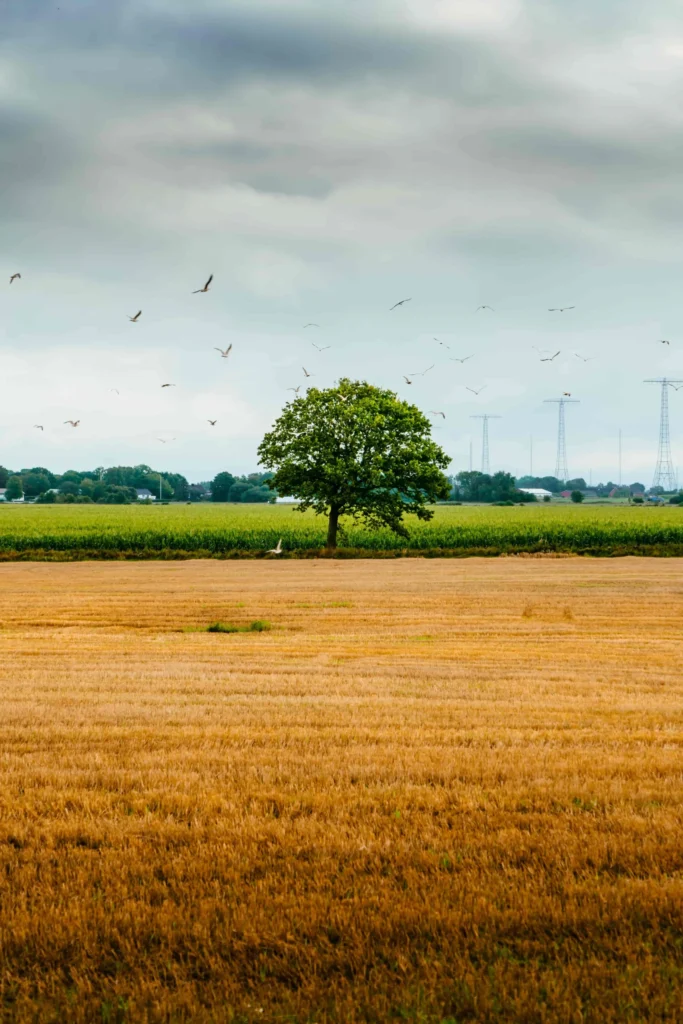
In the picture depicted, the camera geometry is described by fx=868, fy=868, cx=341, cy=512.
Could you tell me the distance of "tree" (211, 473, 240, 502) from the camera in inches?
6117

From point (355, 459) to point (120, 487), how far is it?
120 meters

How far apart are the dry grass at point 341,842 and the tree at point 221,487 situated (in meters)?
142

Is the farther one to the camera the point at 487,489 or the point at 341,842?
the point at 487,489

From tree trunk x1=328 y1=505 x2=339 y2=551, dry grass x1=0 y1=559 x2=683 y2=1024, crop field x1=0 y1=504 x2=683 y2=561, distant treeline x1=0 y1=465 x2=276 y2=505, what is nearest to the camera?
dry grass x1=0 y1=559 x2=683 y2=1024

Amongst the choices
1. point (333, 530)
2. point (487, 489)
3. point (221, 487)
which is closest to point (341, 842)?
point (333, 530)

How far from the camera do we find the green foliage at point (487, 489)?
157 metres

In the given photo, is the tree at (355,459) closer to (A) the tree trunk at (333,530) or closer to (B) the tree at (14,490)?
(A) the tree trunk at (333,530)

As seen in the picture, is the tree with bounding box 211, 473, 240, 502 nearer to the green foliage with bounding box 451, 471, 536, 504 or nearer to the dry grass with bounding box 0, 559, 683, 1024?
the green foliage with bounding box 451, 471, 536, 504

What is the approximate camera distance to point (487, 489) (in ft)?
530

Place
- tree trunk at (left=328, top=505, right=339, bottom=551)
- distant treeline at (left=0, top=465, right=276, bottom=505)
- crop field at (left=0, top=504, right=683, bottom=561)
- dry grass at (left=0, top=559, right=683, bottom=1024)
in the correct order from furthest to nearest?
distant treeline at (left=0, top=465, right=276, bottom=505) → tree trunk at (left=328, top=505, right=339, bottom=551) → crop field at (left=0, top=504, right=683, bottom=561) → dry grass at (left=0, top=559, right=683, bottom=1024)

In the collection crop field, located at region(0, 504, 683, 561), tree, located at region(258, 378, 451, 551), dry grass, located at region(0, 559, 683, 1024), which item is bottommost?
dry grass, located at region(0, 559, 683, 1024)

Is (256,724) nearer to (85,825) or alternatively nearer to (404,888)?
(85,825)

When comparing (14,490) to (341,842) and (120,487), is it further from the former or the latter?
(341,842)

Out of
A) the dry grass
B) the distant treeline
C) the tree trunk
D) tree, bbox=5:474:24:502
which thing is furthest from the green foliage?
the dry grass
